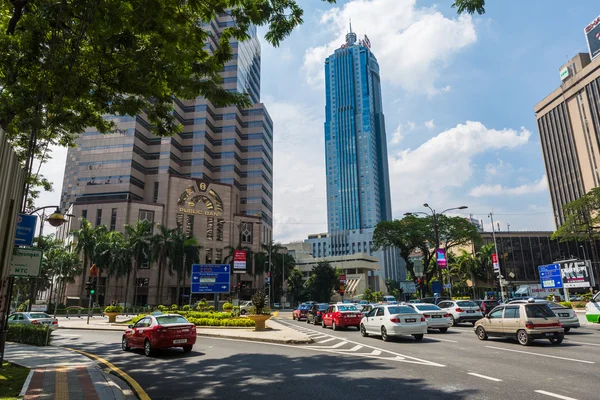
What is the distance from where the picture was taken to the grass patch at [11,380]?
22.8 feet

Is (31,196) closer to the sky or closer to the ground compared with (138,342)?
closer to the sky

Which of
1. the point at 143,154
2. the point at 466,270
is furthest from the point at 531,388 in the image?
the point at 143,154

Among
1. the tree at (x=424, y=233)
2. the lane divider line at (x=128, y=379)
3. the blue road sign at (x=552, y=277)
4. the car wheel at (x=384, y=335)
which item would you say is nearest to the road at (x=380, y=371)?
the lane divider line at (x=128, y=379)

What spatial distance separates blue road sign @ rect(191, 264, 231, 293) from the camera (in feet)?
104

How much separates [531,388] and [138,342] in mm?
12783

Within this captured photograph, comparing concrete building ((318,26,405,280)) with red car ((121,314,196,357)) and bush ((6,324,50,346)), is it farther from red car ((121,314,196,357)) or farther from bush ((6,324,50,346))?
red car ((121,314,196,357))

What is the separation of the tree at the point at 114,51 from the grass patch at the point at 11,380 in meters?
5.15

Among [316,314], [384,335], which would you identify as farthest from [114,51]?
[316,314]

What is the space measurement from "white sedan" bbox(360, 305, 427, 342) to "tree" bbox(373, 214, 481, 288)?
115ft

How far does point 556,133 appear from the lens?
93750 mm

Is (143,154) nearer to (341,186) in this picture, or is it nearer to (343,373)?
(343,373)

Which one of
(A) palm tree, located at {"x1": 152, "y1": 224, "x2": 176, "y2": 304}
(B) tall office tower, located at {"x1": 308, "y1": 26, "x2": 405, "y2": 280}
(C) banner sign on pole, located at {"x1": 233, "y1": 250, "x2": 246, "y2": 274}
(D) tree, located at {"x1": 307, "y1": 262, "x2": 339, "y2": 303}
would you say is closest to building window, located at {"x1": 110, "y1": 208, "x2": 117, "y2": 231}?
(A) palm tree, located at {"x1": 152, "y1": 224, "x2": 176, "y2": 304}

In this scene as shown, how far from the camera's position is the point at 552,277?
35719 millimetres

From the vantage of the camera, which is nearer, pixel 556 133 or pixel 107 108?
pixel 107 108
